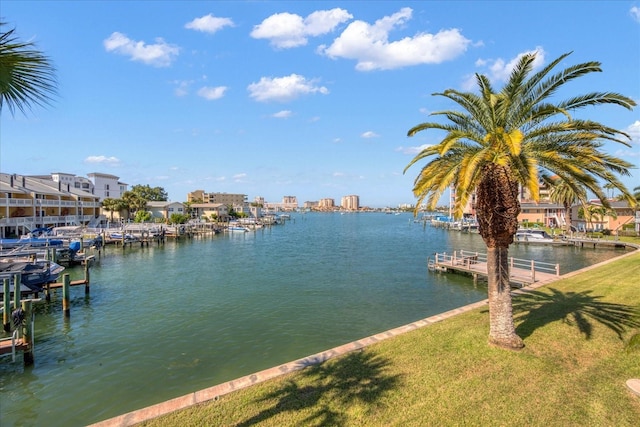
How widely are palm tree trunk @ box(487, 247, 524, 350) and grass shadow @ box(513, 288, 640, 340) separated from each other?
134cm

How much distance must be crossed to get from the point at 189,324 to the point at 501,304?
15.0 meters

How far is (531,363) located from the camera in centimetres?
920

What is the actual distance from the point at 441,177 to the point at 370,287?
16213 mm

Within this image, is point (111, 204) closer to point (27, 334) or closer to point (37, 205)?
point (37, 205)

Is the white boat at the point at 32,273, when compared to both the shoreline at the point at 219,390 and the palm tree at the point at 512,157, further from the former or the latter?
the palm tree at the point at 512,157

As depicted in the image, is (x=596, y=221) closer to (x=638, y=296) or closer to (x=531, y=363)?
(x=638, y=296)

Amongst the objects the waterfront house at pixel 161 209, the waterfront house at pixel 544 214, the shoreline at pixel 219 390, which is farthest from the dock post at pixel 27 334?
the waterfront house at pixel 161 209

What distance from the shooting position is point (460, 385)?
8.16m

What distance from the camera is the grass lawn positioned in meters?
7.05

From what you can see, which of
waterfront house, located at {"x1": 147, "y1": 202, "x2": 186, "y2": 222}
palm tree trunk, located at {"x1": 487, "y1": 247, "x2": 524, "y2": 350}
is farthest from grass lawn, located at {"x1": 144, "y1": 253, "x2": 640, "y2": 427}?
waterfront house, located at {"x1": 147, "y1": 202, "x2": 186, "y2": 222}


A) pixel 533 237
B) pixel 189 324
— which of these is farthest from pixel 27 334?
pixel 533 237

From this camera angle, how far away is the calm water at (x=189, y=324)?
1110cm

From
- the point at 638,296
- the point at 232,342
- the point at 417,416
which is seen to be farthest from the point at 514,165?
the point at 232,342

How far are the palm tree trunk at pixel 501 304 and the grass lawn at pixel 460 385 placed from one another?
43 cm
